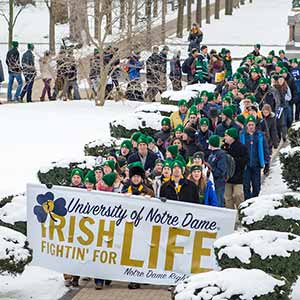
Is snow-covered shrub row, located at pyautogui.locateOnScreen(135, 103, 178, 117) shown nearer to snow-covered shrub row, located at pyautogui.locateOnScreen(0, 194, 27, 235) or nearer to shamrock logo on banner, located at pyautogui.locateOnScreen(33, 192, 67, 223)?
snow-covered shrub row, located at pyautogui.locateOnScreen(0, 194, 27, 235)

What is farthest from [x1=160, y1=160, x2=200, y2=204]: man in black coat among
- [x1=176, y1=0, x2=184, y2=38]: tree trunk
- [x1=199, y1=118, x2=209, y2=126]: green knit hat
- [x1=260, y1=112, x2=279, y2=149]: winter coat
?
[x1=176, y1=0, x2=184, y2=38]: tree trunk

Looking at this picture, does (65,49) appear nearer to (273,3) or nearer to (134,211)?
(134,211)

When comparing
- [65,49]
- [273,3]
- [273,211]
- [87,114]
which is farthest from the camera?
[273,3]

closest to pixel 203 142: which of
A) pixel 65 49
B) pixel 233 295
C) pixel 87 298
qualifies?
pixel 87 298

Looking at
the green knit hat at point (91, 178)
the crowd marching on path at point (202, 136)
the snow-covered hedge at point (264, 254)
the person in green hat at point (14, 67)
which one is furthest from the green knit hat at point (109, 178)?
the person in green hat at point (14, 67)

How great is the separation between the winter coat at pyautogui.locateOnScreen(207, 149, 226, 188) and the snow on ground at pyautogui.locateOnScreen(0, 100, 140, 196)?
3.32 metres

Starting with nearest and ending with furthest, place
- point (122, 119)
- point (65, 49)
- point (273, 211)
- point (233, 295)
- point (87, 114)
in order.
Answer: point (233, 295)
point (273, 211)
point (122, 119)
point (87, 114)
point (65, 49)

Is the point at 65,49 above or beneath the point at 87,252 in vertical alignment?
above

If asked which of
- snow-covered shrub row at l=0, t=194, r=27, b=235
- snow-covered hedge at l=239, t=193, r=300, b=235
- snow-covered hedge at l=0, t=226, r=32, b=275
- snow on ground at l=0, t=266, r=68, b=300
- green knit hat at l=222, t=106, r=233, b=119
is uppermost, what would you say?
green knit hat at l=222, t=106, r=233, b=119

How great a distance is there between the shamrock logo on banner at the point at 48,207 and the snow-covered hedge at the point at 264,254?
2.43 m

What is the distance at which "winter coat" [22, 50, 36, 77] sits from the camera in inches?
1021

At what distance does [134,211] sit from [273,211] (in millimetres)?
1539

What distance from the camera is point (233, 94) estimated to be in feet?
61.9

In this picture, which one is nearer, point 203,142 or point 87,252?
point 87,252
